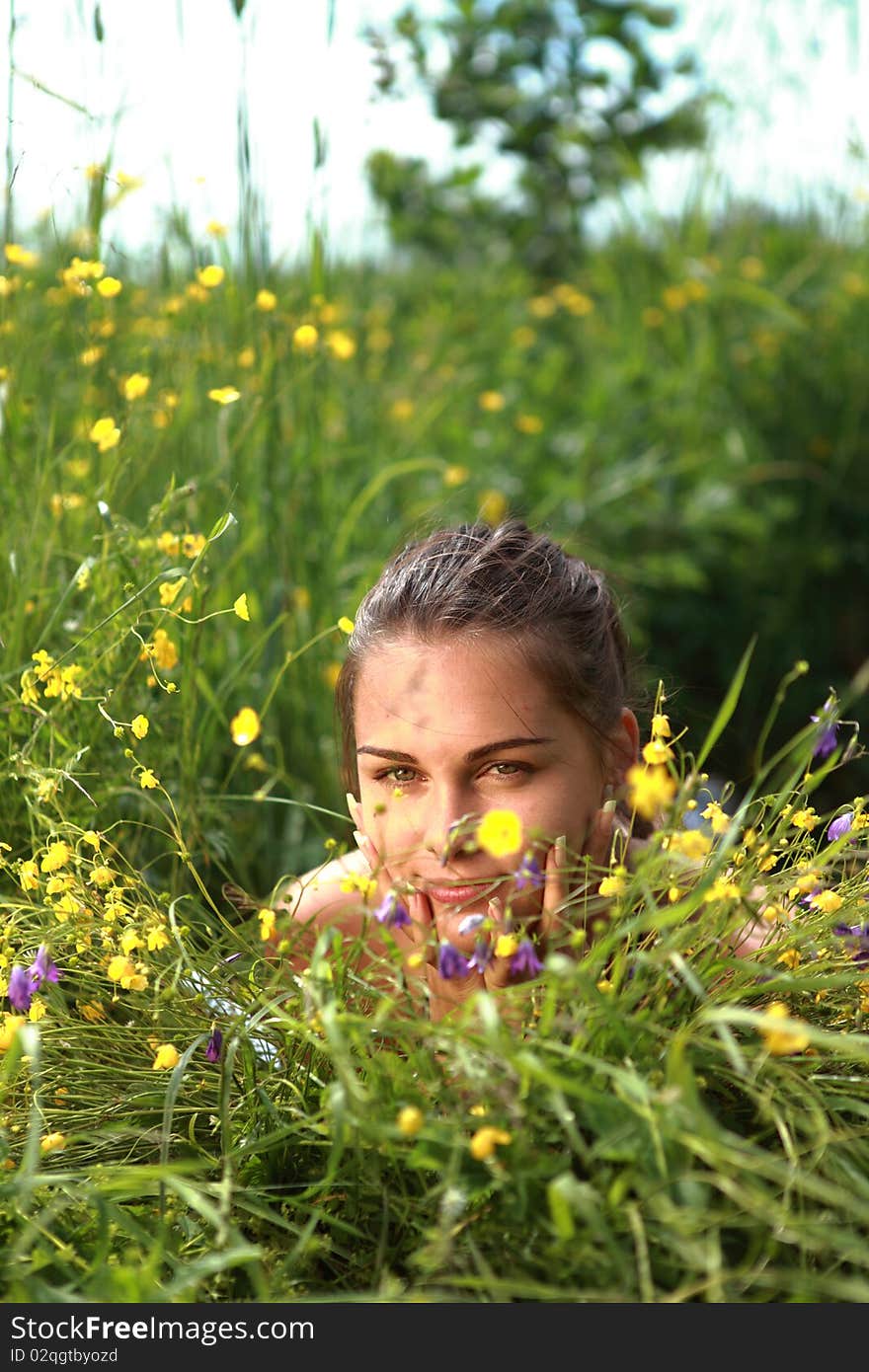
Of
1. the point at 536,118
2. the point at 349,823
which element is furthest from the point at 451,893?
the point at 536,118

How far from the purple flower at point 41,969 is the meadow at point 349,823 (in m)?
0.03

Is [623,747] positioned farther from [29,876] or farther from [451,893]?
[29,876]

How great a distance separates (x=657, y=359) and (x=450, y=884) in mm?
2810

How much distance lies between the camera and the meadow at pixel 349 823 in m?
1.06

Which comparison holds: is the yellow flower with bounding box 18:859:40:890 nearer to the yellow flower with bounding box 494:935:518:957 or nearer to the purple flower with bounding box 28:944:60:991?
the purple flower with bounding box 28:944:60:991

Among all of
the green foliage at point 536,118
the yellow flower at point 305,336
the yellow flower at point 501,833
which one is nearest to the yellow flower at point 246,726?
the yellow flower at point 501,833

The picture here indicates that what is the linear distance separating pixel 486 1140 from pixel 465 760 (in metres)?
0.65

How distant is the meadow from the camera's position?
1.06 m

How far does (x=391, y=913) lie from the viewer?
3.98 feet

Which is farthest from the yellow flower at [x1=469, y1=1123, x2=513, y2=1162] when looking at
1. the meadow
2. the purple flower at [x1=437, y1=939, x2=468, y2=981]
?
the purple flower at [x1=437, y1=939, x2=468, y2=981]

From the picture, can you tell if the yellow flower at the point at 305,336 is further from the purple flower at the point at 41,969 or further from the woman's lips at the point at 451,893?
the purple flower at the point at 41,969

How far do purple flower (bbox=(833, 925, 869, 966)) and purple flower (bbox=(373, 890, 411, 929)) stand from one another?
0.40 m

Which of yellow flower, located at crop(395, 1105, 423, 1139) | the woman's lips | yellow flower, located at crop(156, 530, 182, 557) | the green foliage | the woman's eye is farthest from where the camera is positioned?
the green foliage
